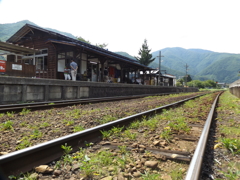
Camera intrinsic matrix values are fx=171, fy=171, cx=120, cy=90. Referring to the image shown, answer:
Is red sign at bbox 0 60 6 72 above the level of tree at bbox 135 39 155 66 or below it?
below

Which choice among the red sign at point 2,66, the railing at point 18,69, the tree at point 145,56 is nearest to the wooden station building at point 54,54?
the railing at point 18,69

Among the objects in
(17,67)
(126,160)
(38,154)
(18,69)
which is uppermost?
(17,67)

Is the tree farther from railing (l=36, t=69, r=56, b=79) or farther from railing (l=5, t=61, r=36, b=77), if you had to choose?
railing (l=5, t=61, r=36, b=77)

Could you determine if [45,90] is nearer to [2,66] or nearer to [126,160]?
[2,66]

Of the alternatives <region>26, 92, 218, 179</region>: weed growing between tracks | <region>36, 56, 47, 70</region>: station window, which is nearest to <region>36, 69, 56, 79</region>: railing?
<region>36, 56, 47, 70</region>: station window

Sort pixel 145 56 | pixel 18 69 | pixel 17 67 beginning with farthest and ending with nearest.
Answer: pixel 145 56, pixel 18 69, pixel 17 67

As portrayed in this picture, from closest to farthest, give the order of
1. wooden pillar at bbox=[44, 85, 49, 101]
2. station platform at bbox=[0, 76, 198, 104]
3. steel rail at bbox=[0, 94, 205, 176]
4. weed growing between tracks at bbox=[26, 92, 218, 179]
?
steel rail at bbox=[0, 94, 205, 176], weed growing between tracks at bbox=[26, 92, 218, 179], station platform at bbox=[0, 76, 198, 104], wooden pillar at bbox=[44, 85, 49, 101]

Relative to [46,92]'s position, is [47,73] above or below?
above

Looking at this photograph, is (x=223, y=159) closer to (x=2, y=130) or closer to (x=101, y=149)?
(x=101, y=149)

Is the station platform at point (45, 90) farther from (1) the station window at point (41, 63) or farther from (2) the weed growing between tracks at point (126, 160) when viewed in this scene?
(1) the station window at point (41, 63)

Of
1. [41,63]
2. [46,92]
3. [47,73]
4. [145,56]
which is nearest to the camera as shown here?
[46,92]

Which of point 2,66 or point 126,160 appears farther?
point 2,66

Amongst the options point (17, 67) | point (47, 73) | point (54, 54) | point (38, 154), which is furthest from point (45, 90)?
point (47, 73)

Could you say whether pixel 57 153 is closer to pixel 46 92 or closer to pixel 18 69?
pixel 46 92
